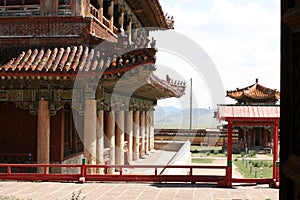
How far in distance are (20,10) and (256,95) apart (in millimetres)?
41627

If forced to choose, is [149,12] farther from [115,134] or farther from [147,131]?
[147,131]

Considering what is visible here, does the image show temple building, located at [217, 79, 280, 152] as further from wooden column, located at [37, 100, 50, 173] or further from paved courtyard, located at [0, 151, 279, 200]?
wooden column, located at [37, 100, 50, 173]

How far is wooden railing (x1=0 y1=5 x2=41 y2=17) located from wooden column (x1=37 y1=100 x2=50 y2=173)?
2779 millimetres

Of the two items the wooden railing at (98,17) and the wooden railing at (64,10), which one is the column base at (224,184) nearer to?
the wooden railing at (98,17)

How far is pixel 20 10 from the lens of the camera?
564 inches

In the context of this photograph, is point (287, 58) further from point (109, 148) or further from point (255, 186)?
point (109, 148)

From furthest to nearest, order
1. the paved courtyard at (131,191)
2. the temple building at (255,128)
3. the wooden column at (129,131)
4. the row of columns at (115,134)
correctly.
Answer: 1. the temple building at (255,128)
2. the wooden column at (129,131)
3. the row of columns at (115,134)
4. the paved courtyard at (131,191)

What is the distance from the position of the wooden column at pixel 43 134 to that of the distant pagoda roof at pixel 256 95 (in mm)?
41056

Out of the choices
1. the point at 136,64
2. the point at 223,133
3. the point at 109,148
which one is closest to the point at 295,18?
the point at 136,64

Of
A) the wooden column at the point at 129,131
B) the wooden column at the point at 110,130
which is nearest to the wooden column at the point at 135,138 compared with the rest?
the wooden column at the point at 129,131

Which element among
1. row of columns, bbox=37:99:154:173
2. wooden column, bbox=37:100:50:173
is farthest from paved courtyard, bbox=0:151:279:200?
row of columns, bbox=37:99:154:173

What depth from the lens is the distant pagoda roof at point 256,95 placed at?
170 feet

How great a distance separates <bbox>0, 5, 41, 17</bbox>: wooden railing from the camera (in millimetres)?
14180

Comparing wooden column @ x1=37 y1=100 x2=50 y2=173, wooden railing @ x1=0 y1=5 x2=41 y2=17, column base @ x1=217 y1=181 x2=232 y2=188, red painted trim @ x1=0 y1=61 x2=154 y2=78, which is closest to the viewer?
red painted trim @ x1=0 y1=61 x2=154 y2=78
